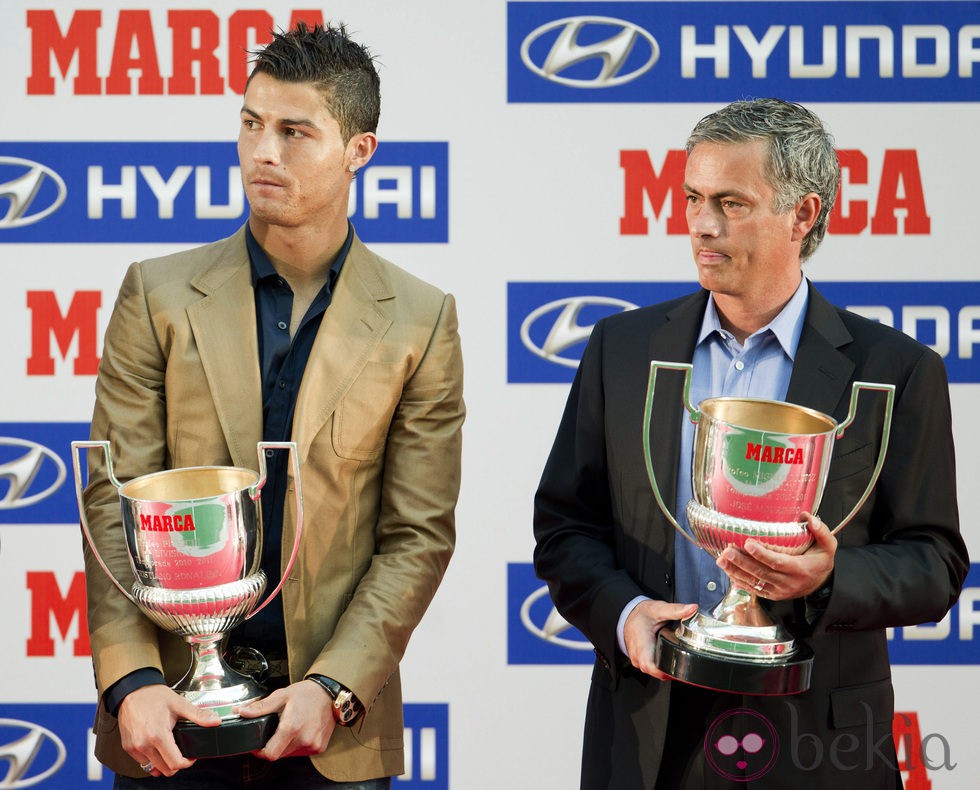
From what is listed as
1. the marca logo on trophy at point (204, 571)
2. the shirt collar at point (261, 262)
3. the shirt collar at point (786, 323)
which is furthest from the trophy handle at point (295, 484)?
the shirt collar at point (786, 323)

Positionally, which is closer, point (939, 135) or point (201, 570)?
point (201, 570)

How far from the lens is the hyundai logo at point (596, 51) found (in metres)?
3.34

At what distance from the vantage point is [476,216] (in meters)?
3.38

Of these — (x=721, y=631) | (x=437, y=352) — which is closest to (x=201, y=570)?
(x=437, y=352)

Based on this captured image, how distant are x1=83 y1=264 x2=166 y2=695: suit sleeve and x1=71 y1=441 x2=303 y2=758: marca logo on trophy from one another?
11cm

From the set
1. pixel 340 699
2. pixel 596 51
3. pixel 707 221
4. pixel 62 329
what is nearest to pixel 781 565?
pixel 707 221

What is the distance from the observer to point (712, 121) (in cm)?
212

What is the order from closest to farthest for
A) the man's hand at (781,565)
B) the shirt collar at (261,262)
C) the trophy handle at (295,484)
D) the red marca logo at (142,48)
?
1. the man's hand at (781,565)
2. the trophy handle at (295,484)
3. the shirt collar at (261,262)
4. the red marca logo at (142,48)

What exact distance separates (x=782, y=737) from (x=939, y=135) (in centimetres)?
205

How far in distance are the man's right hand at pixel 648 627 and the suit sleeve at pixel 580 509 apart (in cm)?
14

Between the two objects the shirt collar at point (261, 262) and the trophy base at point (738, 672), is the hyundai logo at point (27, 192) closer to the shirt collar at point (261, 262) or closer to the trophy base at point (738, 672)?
the shirt collar at point (261, 262)

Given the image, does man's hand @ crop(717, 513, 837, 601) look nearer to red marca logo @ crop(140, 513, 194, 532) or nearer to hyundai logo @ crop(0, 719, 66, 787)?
red marca logo @ crop(140, 513, 194, 532)

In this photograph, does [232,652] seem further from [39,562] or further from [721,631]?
[39,562]

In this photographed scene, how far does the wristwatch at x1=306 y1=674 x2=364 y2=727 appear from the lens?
1.98m
